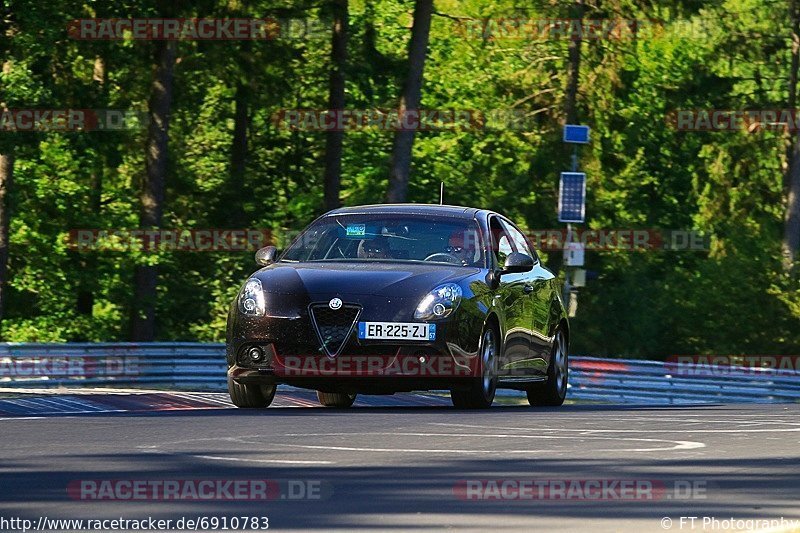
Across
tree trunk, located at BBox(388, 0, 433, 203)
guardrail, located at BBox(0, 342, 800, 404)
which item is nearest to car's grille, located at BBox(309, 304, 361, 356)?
guardrail, located at BBox(0, 342, 800, 404)

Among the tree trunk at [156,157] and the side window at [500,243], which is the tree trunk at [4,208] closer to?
the tree trunk at [156,157]

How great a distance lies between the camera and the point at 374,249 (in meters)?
15.9

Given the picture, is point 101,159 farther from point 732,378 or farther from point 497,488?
point 497,488

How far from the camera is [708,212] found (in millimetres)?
54469

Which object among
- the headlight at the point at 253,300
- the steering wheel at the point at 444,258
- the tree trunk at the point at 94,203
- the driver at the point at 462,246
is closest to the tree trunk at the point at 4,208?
the tree trunk at the point at 94,203

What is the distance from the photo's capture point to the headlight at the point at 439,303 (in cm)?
1477

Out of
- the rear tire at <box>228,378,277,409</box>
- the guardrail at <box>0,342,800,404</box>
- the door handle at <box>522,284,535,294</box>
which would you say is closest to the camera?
the rear tire at <box>228,378,277,409</box>

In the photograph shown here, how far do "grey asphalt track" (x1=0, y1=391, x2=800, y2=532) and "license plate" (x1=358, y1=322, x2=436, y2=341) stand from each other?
22.8 inches

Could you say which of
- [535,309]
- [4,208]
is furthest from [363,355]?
[4,208]

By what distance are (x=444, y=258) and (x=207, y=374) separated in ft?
30.7

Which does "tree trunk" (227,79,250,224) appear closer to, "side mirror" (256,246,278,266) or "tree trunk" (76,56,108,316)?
"tree trunk" (76,56,108,316)

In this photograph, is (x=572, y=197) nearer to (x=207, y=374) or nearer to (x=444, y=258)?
(x=207, y=374)

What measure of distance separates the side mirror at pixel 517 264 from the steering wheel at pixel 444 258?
42 centimetres

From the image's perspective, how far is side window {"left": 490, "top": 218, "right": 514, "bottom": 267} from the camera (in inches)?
650
